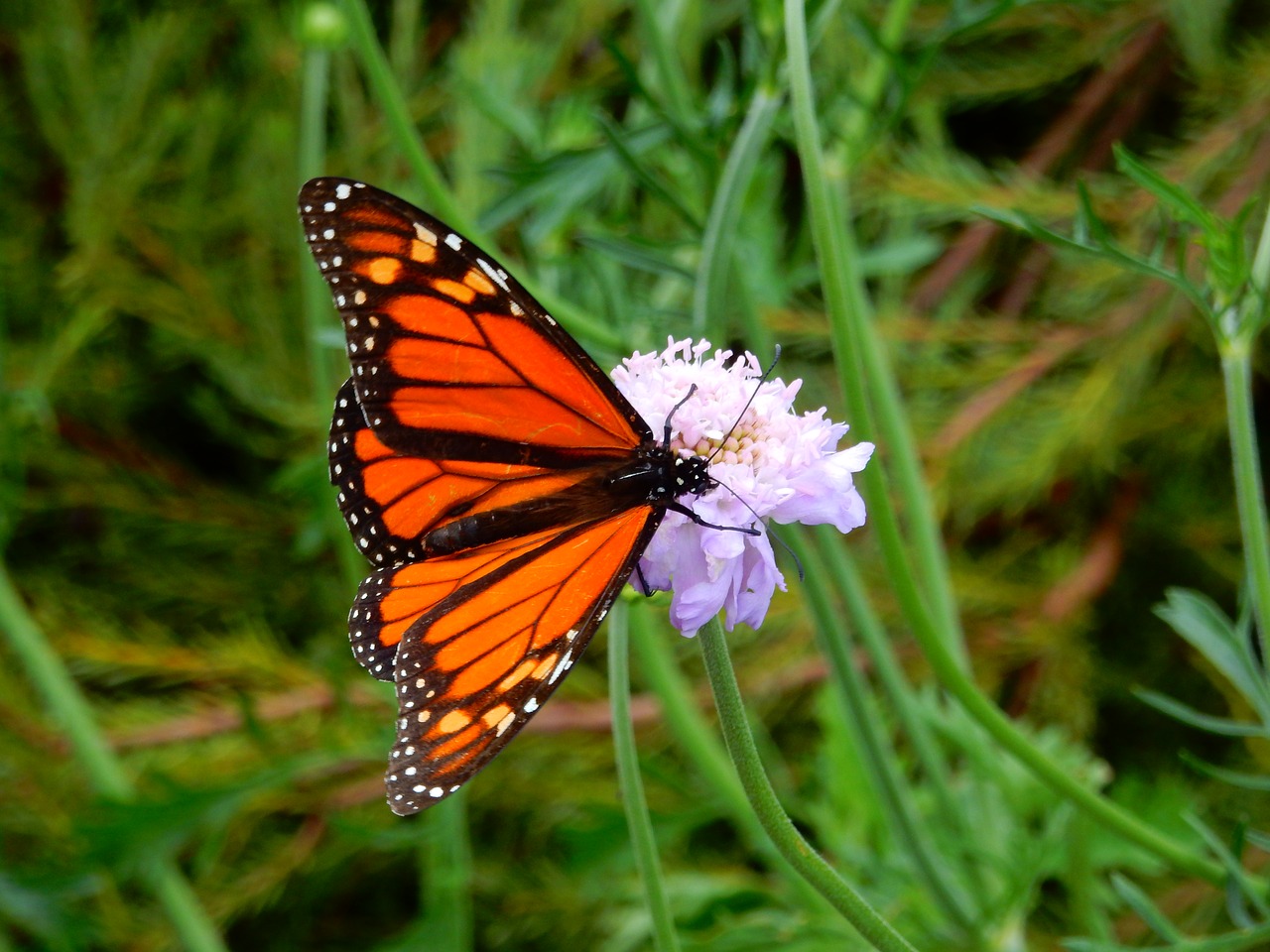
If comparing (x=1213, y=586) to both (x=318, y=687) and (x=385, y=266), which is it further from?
(x=385, y=266)

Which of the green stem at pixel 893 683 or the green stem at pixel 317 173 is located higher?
the green stem at pixel 317 173

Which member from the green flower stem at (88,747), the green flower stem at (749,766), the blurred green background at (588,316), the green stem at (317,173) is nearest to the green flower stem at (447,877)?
the blurred green background at (588,316)

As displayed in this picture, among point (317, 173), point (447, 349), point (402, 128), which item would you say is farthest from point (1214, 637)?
point (317, 173)

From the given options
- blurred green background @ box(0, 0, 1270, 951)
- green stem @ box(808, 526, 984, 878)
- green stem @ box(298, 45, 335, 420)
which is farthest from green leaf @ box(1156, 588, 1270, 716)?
green stem @ box(298, 45, 335, 420)

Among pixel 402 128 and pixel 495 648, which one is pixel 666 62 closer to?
pixel 402 128

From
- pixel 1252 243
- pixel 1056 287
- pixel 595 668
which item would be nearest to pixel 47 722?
pixel 595 668

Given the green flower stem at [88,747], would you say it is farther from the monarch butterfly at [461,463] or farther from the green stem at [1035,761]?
the green stem at [1035,761]
